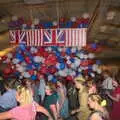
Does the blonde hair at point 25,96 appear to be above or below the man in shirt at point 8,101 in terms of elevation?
above

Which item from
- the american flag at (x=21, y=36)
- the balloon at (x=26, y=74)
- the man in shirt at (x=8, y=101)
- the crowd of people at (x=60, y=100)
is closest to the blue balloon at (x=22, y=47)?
the american flag at (x=21, y=36)

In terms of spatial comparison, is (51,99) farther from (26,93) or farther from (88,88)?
(26,93)

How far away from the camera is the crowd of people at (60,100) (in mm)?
6414

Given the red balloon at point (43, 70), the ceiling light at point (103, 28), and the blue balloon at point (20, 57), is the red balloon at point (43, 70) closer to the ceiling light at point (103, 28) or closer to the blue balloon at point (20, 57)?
the blue balloon at point (20, 57)

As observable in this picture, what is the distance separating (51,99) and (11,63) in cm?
187

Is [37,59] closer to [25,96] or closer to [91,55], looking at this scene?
[91,55]

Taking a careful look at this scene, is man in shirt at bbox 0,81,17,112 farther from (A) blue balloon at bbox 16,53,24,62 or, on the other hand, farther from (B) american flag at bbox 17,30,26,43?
(B) american flag at bbox 17,30,26,43

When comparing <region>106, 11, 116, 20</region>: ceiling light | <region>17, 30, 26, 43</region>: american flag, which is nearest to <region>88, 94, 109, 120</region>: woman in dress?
<region>17, 30, 26, 43</region>: american flag

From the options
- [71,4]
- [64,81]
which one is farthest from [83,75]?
[71,4]

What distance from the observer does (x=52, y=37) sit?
10.2 meters

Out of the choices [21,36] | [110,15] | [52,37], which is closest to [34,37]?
[21,36]

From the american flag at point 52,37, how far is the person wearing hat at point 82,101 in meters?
1.32

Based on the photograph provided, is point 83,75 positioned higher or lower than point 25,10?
lower

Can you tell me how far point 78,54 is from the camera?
32.1ft
